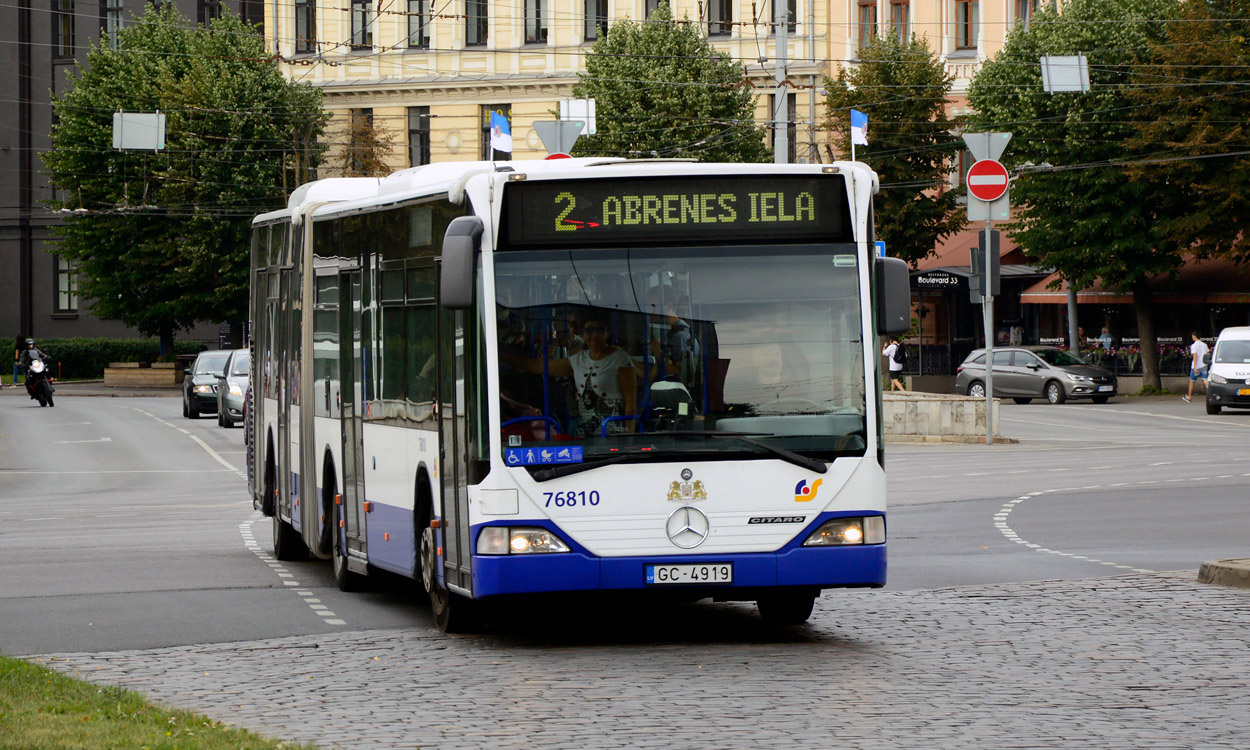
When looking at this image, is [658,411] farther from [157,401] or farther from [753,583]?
[157,401]

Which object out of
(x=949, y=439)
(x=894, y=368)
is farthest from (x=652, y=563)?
(x=894, y=368)

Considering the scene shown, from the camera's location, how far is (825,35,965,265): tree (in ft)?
197

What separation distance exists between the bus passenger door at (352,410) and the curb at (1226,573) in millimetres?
5593

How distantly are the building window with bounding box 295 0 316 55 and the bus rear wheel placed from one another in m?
59.8

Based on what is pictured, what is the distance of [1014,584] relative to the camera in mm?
13781

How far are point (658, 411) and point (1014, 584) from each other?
4341mm

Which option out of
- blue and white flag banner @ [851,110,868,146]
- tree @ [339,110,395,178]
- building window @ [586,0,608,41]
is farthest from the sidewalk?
blue and white flag banner @ [851,110,868,146]

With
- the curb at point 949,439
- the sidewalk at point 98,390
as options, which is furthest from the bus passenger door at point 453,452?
the sidewalk at point 98,390

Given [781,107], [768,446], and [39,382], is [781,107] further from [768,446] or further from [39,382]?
[768,446]

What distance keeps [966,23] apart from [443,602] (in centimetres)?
5684

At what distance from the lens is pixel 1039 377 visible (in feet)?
167

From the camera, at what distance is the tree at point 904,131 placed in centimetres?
6016

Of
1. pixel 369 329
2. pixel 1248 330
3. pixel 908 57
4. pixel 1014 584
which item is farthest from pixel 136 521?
pixel 908 57

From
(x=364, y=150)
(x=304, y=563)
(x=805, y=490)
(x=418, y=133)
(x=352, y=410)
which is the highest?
(x=418, y=133)
